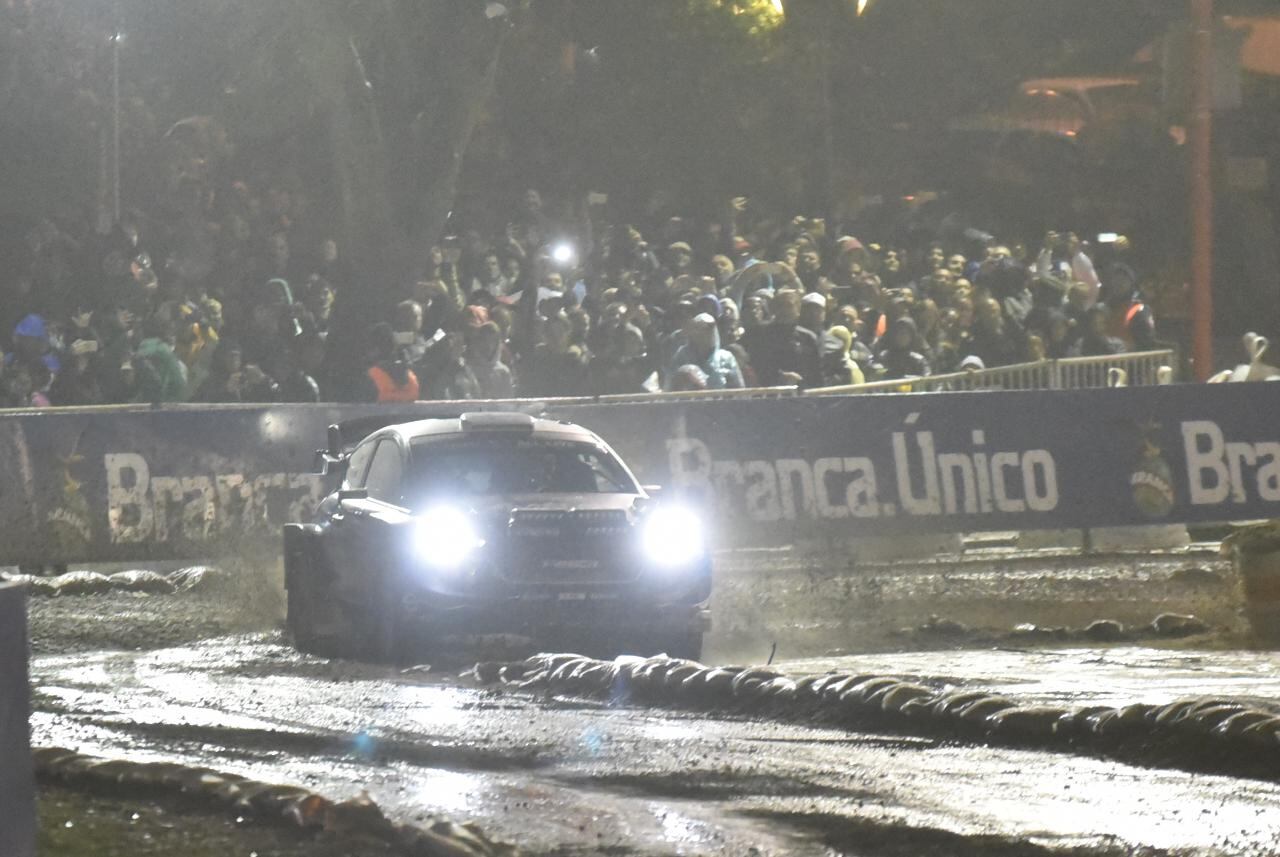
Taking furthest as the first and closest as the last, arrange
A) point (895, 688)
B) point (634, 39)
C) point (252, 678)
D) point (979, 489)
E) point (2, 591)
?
point (634, 39), point (979, 489), point (252, 678), point (895, 688), point (2, 591)

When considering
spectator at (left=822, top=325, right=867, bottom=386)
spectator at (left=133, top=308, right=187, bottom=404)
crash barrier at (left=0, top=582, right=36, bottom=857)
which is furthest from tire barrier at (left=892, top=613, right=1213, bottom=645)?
crash barrier at (left=0, top=582, right=36, bottom=857)

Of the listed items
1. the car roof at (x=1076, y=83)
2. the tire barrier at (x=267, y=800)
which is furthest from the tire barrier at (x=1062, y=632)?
the car roof at (x=1076, y=83)

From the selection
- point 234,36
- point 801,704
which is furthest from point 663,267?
point 801,704

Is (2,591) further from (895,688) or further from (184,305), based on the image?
(184,305)

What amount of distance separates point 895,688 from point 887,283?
19704 millimetres

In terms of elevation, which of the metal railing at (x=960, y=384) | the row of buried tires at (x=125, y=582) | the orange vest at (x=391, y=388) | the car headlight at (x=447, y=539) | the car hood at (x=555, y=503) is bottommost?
the row of buried tires at (x=125, y=582)

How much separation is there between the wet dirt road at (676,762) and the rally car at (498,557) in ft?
1.52

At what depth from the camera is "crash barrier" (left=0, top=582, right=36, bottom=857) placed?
587 centimetres

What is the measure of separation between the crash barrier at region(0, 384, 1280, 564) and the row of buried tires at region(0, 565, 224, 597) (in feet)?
1.11

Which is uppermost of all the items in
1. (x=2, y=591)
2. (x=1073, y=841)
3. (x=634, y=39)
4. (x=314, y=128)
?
(x=634, y=39)

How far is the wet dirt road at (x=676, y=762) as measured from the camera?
757 centimetres

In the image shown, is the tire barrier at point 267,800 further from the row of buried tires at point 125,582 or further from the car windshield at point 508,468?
the row of buried tires at point 125,582

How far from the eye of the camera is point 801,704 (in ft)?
34.9

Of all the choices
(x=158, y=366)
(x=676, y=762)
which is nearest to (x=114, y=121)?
(x=158, y=366)
